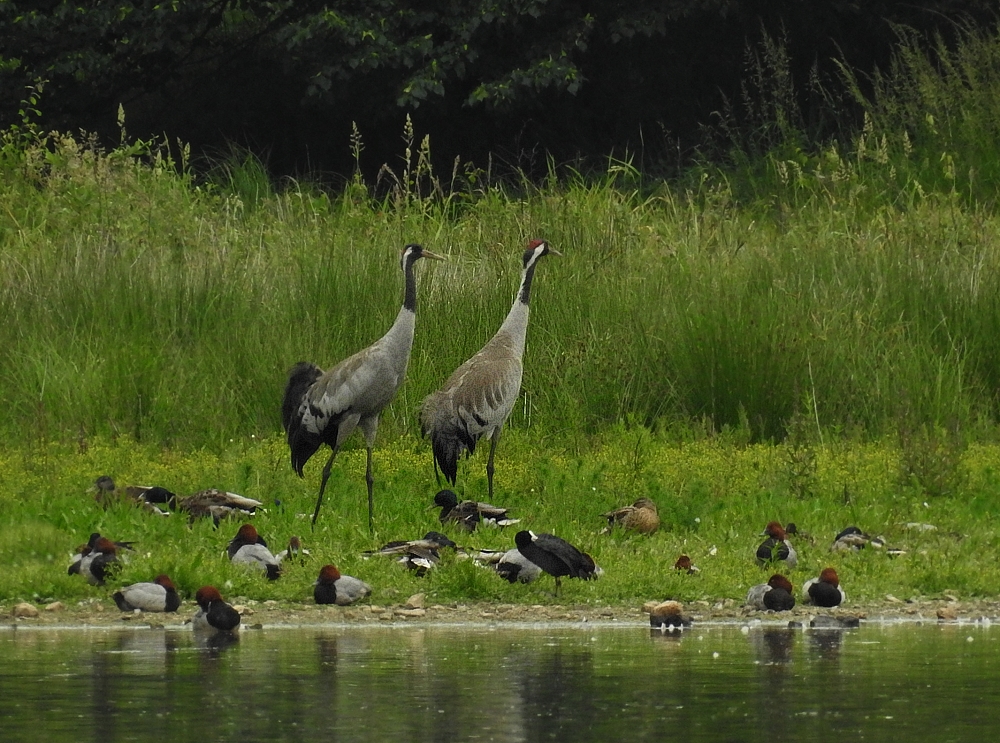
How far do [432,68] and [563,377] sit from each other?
11589 mm

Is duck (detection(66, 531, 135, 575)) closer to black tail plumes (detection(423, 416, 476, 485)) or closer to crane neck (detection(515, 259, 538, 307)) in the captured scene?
black tail plumes (detection(423, 416, 476, 485))

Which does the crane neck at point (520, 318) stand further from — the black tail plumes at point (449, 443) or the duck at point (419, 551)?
the duck at point (419, 551)

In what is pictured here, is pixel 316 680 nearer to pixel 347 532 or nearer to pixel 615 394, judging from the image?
pixel 347 532

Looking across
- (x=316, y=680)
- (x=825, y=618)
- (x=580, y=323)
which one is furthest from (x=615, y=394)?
(x=316, y=680)

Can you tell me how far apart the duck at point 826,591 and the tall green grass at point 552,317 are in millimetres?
3281

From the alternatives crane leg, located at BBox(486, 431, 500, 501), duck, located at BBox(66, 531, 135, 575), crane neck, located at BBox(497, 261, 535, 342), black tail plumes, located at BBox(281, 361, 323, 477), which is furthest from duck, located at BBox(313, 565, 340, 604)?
crane neck, located at BBox(497, 261, 535, 342)

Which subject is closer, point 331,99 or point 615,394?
point 615,394

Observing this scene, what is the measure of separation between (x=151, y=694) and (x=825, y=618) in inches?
129

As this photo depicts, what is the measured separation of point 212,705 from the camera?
6.25 metres

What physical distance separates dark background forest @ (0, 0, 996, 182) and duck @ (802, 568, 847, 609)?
15.9m

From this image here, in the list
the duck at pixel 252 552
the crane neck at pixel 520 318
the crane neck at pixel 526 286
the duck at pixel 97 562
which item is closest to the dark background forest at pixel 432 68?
the crane neck at pixel 526 286

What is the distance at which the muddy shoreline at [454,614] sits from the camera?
8.52 m

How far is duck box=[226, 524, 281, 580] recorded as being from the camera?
920 cm

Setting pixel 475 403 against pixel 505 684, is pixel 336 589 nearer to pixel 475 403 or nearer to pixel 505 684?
pixel 505 684
